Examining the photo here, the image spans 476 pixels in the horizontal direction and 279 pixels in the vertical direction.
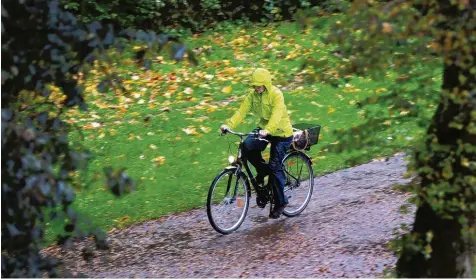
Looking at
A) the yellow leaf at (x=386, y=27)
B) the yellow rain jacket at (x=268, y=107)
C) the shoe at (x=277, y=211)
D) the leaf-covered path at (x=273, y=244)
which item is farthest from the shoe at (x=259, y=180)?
the yellow leaf at (x=386, y=27)

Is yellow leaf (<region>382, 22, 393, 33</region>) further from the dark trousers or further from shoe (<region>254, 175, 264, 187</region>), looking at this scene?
shoe (<region>254, 175, 264, 187</region>)

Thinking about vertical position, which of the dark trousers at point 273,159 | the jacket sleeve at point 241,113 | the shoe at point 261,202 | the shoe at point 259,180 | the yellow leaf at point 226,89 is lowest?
the yellow leaf at point 226,89

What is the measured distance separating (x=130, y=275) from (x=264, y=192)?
1.86 meters

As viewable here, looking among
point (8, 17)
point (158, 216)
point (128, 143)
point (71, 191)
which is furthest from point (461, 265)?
point (128, 143)

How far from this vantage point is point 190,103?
44.2 feet

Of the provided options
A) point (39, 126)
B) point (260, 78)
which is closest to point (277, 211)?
point (260, 78)

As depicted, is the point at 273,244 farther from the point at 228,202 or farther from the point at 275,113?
the point at 275,113

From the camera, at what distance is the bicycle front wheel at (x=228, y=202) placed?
7570 mm

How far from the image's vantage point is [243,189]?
7.86 m

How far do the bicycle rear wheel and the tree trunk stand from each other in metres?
3.42

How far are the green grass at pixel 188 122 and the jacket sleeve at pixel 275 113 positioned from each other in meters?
0.35

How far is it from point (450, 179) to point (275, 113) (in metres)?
3.33

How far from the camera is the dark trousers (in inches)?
300

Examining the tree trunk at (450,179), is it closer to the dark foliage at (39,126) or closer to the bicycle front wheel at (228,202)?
the dark foliage at (39,126)
